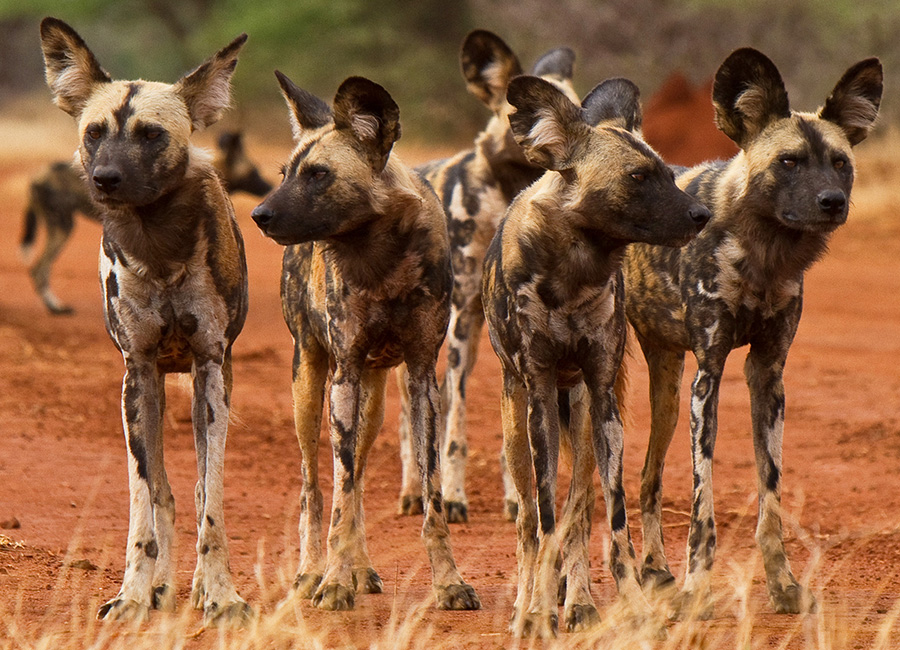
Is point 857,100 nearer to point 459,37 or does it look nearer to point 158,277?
point 158,277

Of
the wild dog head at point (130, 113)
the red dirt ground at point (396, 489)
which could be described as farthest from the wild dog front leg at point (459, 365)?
the wild dog head at point (130, 113)

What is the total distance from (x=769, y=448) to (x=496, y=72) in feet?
9.90

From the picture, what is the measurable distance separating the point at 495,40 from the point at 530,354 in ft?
10.3

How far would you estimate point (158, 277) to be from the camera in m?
4.14

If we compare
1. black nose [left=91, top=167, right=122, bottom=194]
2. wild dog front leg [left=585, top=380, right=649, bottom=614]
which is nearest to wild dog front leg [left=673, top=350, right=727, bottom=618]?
wild dog front leg [left=585, top=380, right=649, bottom=614]

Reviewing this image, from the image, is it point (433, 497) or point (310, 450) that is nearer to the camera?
point (433, 497)

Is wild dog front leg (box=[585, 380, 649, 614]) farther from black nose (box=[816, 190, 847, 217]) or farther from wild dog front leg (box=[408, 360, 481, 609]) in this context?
black nose (box=[816, 190, 847, 217])

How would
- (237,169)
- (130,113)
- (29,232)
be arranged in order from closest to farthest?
(130,113), (237,169), (29,232)

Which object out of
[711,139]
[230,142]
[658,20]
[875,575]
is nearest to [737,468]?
[875,575]

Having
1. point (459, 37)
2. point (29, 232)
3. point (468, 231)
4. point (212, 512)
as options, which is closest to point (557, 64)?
point (468, 231)

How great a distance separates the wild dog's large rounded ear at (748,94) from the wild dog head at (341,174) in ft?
3.54

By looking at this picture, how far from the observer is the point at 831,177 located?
4211 mm

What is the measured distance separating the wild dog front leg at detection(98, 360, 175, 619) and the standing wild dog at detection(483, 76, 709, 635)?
3.70 ft

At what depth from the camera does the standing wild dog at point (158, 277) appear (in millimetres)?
4059
